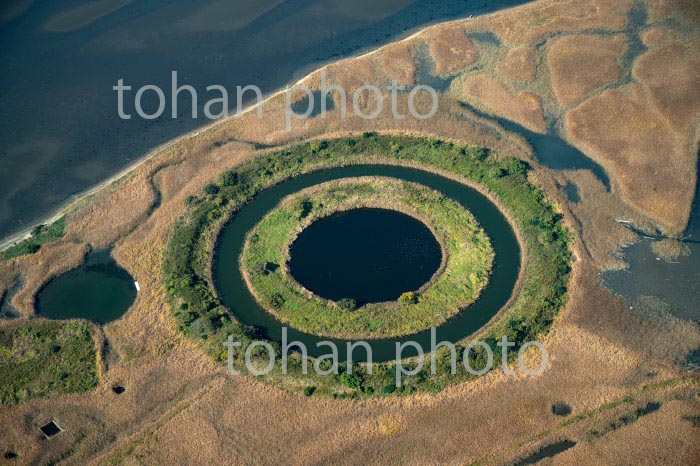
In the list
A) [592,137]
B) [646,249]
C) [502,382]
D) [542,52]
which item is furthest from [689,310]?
[542,52]

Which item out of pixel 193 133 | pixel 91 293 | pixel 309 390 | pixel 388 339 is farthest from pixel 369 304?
pixel 193 133

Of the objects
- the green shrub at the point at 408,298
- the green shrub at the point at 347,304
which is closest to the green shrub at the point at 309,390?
the green shrub at the point at 347,304

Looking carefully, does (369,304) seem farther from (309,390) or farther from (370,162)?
(370,162)

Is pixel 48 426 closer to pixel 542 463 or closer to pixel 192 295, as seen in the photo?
pixel 192 295

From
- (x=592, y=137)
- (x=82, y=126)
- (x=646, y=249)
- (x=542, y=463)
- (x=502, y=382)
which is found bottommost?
(x=542, y=463)

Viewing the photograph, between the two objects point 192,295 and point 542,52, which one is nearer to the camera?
point 192,295

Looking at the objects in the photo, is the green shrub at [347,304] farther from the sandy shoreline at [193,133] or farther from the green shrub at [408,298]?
the sandy shoreline at [193,133]
